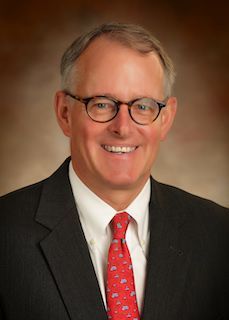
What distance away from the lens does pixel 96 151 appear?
9.23 ft

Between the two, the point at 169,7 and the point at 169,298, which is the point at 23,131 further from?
the point at 169,298

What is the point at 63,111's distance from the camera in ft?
9.63

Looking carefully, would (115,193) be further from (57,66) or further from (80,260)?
(57,66)

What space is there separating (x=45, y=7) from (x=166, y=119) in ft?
6.16

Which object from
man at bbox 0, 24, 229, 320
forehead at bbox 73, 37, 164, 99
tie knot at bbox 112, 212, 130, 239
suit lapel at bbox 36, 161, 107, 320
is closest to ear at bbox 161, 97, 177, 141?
man at bbox 0, 24, 229, 320

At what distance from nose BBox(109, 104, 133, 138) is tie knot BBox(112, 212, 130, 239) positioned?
32 centimetres

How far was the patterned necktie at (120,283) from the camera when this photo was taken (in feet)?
8.95

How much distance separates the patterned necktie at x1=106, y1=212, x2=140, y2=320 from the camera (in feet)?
8.95

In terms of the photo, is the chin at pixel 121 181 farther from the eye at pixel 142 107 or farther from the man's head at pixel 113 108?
the eye at pixel 142 107

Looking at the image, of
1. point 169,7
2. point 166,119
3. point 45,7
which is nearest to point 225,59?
point 169,7

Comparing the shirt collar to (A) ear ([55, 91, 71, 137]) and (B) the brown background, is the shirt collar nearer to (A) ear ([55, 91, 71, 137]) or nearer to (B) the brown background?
(A) ear ([55, 91, 71, 137])

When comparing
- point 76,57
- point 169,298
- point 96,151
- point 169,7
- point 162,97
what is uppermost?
point 169,7

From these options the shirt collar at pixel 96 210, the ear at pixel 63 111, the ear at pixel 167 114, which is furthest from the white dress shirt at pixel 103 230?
the ear at pixel 167 114

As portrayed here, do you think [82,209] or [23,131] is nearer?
[82,209]
